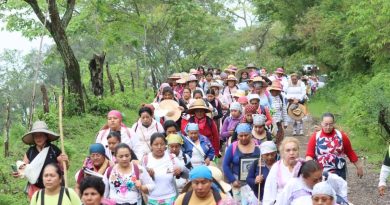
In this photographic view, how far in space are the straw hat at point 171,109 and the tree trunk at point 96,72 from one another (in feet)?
31.2

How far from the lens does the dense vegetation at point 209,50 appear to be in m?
14.5

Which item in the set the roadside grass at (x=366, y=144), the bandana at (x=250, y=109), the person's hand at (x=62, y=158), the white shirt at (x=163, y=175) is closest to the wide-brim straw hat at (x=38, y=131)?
the person's hand at (x=62, y=158)

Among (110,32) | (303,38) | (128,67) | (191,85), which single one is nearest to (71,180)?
(191,85)

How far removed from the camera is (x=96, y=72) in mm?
20250

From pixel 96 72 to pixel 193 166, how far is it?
12651 mm

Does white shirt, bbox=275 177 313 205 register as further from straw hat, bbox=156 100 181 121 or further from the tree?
the tree

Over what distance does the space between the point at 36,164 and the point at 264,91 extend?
595 centimetres

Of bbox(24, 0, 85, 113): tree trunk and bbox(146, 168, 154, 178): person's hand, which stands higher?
bbox(24, 0, 85, 113): tree trunk

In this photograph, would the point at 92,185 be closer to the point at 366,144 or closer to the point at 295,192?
the point at 295,192

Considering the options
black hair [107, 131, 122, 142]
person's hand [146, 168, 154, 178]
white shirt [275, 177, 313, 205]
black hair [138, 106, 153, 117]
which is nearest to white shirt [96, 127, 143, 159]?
black hair [107, 131, 122, 142]

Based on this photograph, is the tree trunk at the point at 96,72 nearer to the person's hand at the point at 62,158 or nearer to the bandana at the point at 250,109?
the bandana at the point at 250,109

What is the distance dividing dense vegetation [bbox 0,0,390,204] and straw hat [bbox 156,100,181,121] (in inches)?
95.6

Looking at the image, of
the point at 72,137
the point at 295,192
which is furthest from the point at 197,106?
the point at 72,137

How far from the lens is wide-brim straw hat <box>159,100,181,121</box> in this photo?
35.9ft
